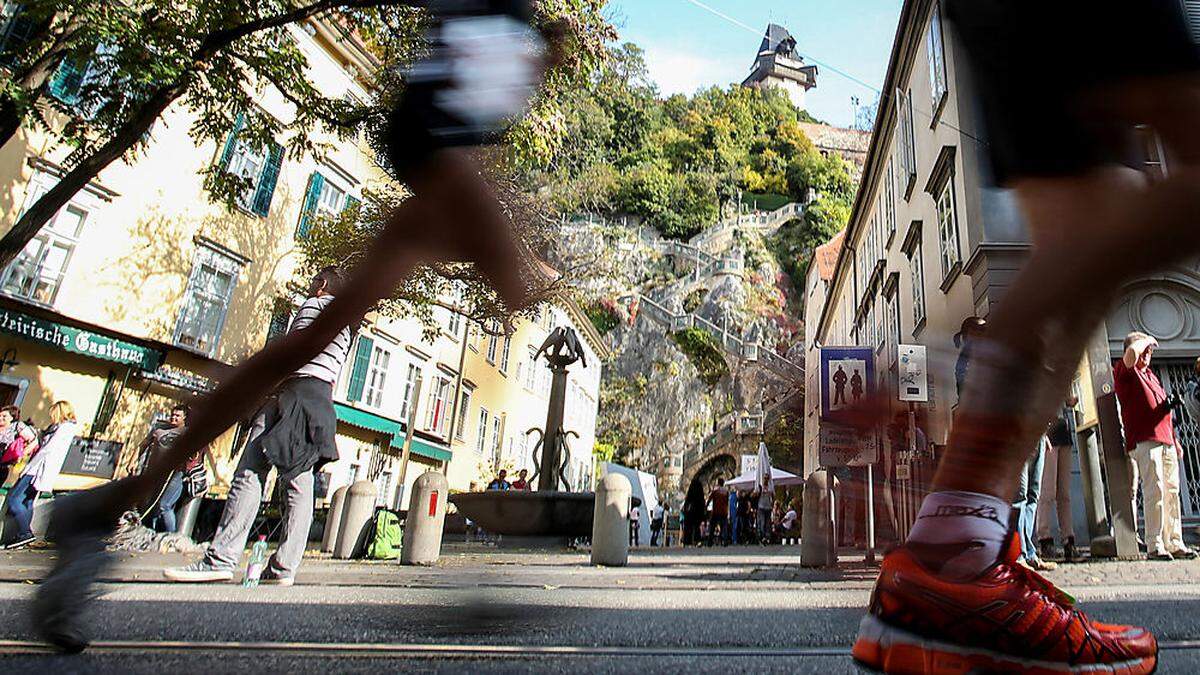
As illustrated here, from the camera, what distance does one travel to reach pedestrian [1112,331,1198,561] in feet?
18.2

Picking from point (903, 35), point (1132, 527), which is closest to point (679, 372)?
point (903, 35)

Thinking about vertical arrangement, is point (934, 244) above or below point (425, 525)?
above

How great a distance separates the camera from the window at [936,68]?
13.7 meters

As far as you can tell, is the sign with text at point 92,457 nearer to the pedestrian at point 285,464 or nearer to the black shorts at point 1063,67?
the pedestrian at point 285,464

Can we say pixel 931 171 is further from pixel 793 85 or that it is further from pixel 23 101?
pixel 793 85

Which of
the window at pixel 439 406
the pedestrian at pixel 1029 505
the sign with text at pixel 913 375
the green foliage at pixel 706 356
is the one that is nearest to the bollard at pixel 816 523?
the sign with text at pixel 913 375

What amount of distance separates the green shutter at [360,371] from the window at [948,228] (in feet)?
48.7

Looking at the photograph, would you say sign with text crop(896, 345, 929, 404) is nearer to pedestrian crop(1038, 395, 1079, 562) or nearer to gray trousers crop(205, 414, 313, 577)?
pedestrian crop(1038, 395, 1079, 562)

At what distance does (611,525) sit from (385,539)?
229 cm

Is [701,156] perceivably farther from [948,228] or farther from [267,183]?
[948,228]

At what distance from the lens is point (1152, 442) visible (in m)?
5.62

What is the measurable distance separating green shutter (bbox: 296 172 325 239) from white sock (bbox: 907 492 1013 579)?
18522mm

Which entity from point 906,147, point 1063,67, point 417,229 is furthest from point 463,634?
point 906,147

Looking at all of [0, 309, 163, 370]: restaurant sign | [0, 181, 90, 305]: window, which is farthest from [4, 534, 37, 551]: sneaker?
[0, 181, 90, 305]: window
